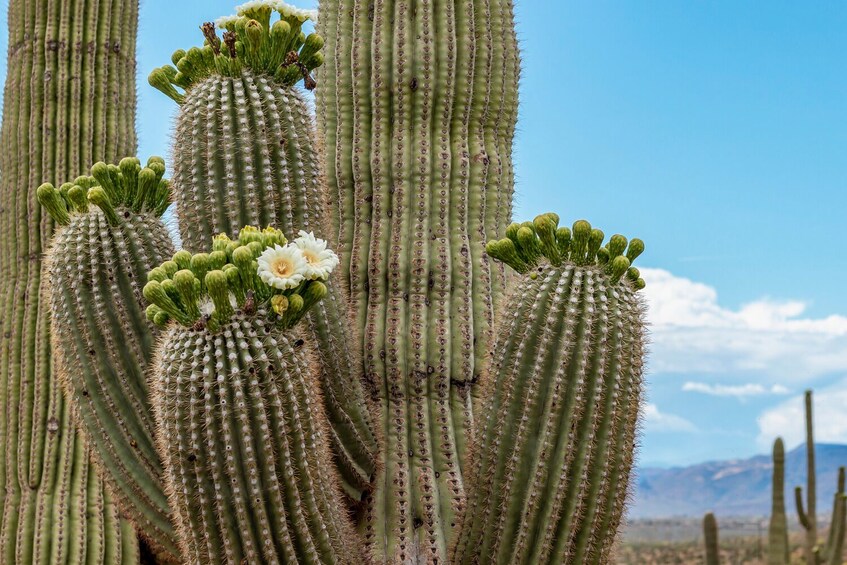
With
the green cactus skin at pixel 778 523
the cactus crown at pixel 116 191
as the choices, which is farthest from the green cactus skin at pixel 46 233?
the green cactus skin at pixel 778 523

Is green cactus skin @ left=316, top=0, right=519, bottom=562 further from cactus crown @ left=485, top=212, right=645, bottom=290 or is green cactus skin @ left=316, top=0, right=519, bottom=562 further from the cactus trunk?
Answer: the cactus trunk

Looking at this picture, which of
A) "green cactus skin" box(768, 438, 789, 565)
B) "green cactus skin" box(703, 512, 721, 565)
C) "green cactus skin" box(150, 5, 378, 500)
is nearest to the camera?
"green cactus skin" box(150, 5, 378, 500)

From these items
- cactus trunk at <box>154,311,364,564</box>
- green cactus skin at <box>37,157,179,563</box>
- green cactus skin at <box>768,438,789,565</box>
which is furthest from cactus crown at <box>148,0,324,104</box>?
green cactus skin at <box>768,438,789,565</box>

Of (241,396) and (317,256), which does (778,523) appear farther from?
(241,396)

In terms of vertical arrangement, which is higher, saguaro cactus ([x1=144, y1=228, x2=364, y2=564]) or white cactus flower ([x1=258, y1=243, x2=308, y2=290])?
white cactus flower ([x1=258, y1=243, x2=308, y2=290])

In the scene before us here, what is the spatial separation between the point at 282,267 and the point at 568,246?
3.19 ft

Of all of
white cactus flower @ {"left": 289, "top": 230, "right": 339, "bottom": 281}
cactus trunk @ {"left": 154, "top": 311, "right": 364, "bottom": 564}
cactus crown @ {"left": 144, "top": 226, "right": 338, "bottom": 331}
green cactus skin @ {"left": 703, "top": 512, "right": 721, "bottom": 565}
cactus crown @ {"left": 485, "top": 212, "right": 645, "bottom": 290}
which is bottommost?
green cactus skin @ {"left": 703, "top": 512, "right": 721, "bottom": 565}

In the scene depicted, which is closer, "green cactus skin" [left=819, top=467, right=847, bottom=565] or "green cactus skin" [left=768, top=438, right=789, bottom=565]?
"green cactus skin" [left=768, top=438, right=789, bottom=565]

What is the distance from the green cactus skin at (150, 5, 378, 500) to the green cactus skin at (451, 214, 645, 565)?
1.82 ft

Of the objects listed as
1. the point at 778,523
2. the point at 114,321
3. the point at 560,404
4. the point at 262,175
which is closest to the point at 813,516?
the point at 778,523

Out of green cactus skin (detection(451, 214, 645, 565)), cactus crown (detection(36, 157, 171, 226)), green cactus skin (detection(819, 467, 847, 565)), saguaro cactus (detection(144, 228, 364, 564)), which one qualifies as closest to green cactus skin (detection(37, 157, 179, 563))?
cactus crown (detection(36, 157, 171, 226))

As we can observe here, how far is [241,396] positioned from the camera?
9.31 feet

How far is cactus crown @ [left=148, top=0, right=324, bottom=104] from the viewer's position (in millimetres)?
3627

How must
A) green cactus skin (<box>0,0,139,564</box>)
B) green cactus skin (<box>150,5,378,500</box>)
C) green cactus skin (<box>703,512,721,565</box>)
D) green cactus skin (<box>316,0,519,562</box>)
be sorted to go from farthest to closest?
1. green cactus skin (<box>703,512,721,565</box>)
2. green cactus skin (<box>0,0,139,564</box>)
3. green cactus skin (<box>316,0,519,562</box>)
4. green cactus skin (<box>150,5,378,500</box>)
